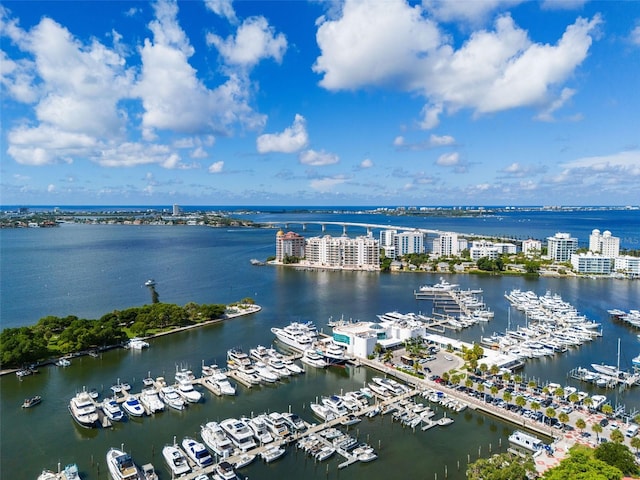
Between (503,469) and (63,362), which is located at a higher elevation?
(503,469)

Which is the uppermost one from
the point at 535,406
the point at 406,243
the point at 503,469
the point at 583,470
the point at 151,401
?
the point at 406,243

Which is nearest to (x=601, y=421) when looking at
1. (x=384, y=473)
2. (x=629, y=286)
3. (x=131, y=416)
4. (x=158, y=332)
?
(x=384, y=473)

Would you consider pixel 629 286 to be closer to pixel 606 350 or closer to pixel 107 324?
pixel 606 350

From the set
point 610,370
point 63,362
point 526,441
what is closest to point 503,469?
point 526,441

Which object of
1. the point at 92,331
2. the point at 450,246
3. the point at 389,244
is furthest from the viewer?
the point at 389,244

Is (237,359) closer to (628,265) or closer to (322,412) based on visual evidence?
(322,412)

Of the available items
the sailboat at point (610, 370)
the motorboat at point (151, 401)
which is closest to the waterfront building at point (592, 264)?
the sailboat at point (610, 370)

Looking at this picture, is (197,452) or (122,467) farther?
(197,452)
